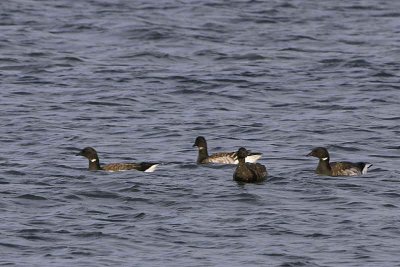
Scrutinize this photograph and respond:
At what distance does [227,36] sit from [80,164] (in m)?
15.3

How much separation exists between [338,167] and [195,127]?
5.25 meters

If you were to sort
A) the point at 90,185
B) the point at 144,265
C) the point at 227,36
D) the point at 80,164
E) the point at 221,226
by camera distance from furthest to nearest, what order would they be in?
the point at 227,36 < the point at 80,164 < the point at 90,185 < the point at 221,226 < the point at 144,265

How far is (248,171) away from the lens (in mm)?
20766

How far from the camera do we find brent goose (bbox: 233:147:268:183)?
20797 millimetres

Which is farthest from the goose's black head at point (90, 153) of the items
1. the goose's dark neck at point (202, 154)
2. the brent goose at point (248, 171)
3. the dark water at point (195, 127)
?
the brent goose at point (248, 171)

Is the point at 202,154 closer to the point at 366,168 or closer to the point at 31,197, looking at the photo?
the point at 366,168

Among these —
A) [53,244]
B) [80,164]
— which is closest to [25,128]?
[80,164]

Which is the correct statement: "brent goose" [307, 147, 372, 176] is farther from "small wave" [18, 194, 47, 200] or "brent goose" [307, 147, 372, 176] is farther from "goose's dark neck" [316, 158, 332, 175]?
"small wave" [18, 194, 47, 200]

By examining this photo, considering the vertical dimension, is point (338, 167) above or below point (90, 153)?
below

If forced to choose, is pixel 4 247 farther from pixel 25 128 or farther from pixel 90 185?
pixel 25 128

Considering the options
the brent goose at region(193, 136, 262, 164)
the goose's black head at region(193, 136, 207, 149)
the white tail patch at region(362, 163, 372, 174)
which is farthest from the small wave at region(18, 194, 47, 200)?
the white tail patch at region(362, 163, 372, 174)

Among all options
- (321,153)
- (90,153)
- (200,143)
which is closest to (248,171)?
(321,153)

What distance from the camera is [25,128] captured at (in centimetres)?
2584

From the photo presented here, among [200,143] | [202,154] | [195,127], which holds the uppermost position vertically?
[200,143]
